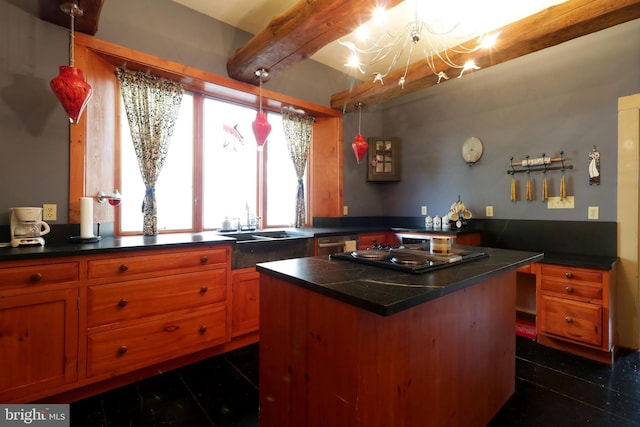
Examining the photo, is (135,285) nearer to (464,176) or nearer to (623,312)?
(464,176)

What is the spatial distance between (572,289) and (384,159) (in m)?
2.53

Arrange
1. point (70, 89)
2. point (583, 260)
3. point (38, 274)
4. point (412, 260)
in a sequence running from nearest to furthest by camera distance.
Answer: point (412, 260) < point (38, 274) < point (70, 89) < point (583, 260)

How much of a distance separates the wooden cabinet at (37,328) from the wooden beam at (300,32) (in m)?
2.04

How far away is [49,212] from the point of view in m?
2.09

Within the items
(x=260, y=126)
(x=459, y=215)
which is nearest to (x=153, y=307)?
(x=260, y=126)

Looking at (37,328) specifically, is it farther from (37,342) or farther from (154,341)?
(154,341)

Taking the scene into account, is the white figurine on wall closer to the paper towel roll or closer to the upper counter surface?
the upper counter surface

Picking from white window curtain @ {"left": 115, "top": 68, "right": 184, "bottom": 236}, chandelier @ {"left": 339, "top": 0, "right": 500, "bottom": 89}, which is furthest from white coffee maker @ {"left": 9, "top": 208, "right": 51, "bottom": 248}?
chandelier @ {"left": 339, "top": 0, "right": 500, "bottom": 89}

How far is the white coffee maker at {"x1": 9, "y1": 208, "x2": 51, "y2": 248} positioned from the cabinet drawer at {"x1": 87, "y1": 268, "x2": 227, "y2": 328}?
1.69 ft

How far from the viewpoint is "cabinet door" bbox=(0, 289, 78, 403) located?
1569mm

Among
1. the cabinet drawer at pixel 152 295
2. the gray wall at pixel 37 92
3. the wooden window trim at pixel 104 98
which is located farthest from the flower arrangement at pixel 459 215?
the gray wall at pixel 37 92

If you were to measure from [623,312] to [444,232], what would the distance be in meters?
1.51

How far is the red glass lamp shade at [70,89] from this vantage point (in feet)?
5.92

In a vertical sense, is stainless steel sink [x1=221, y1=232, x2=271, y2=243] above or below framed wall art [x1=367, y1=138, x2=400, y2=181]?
below
